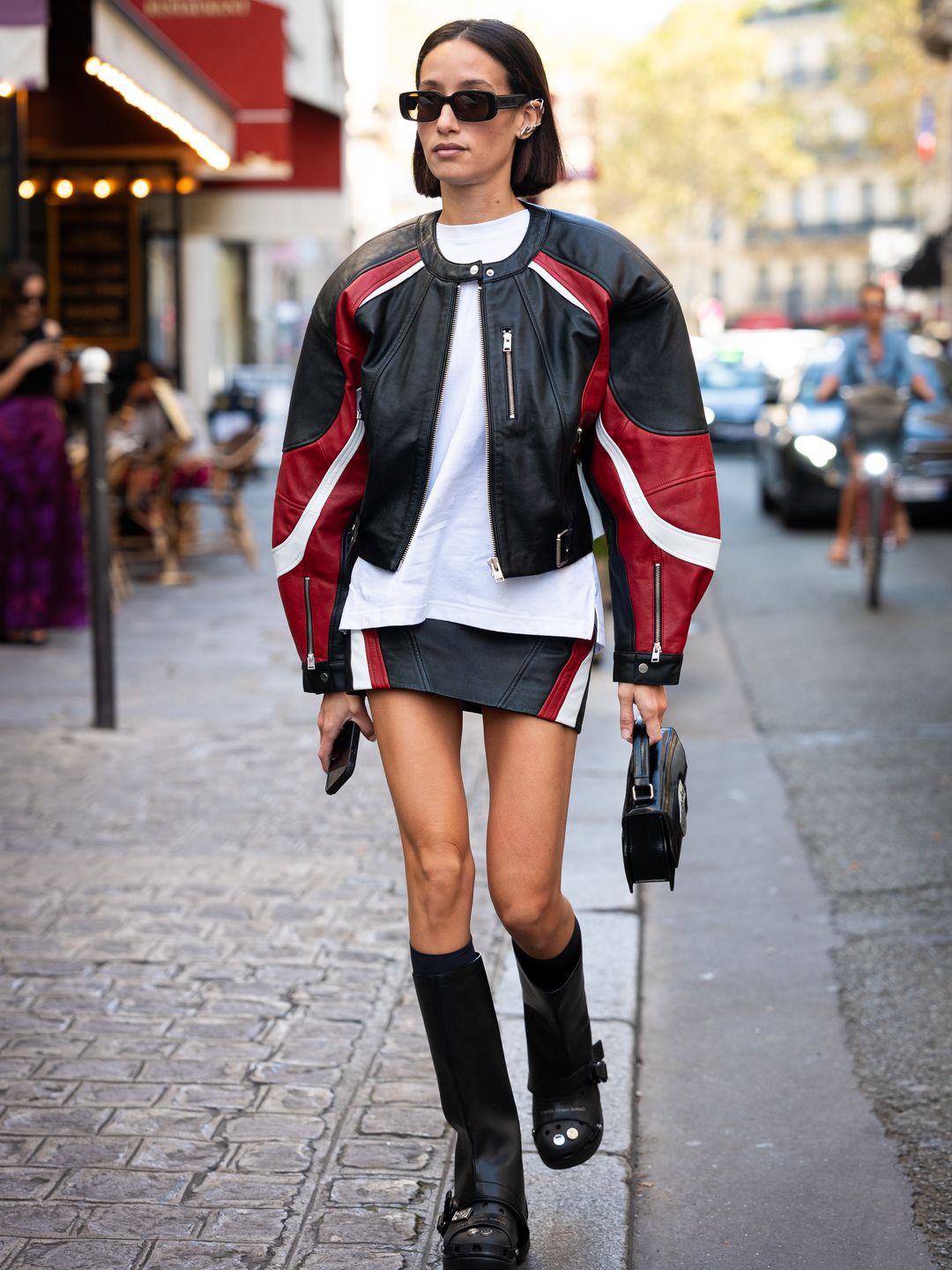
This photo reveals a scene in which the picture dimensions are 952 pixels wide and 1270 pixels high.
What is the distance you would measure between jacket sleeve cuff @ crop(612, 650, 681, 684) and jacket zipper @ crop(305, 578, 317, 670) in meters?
0.51

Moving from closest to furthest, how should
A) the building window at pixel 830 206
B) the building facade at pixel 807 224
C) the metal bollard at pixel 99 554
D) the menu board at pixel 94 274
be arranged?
the metal bollard at pixel 99 554
the menu board at pixel 94 274
the building facade at pixel 807 224
the building window at pixel 830 206

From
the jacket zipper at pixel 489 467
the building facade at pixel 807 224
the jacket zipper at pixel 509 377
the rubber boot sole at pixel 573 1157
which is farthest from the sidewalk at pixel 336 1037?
the building facade at pixel 807 224

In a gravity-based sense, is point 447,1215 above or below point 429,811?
below

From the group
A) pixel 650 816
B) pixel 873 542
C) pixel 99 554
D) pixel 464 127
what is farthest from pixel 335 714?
pixel 873 542

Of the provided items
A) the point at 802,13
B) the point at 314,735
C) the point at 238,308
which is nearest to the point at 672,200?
the point at 802,13

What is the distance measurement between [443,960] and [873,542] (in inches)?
362

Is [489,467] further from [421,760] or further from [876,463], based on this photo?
[876,463]

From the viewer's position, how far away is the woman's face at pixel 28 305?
9719 millimetres

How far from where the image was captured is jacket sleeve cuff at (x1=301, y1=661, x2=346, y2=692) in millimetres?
3172

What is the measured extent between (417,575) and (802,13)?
106461 millimetres

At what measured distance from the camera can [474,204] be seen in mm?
3062

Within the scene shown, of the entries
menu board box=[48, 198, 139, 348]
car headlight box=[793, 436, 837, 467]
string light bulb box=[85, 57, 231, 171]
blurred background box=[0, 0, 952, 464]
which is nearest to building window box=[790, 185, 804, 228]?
blurred background box=[0, 0, 952, 464]

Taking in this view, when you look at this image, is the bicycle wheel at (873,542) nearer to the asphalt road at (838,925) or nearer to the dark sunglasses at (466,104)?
the asphalt road at (838,925)

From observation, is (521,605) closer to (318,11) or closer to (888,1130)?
(888,1130)
